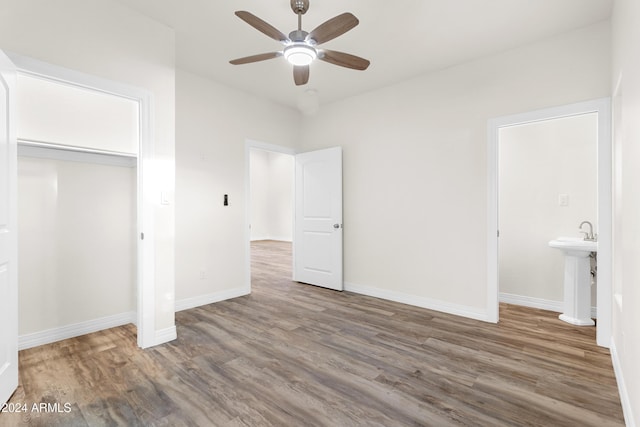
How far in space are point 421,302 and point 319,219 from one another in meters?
1.92

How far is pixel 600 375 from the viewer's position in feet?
7.19

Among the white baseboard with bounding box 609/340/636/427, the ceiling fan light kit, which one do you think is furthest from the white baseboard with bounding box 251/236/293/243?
the white baseboard with bounding box 609/340/636/427

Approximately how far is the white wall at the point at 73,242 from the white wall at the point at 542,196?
14.9ft

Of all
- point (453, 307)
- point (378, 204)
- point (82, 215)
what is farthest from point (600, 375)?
point (82, 215)

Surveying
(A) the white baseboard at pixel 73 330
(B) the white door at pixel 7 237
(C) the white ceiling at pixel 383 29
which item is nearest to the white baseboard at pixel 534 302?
(C) the white ceiling at pixel 383 29

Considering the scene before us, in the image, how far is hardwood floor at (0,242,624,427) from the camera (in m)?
1.77

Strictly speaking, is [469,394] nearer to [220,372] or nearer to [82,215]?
[220,372]

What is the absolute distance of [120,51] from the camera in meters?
2.49

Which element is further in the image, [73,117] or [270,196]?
[270,196]

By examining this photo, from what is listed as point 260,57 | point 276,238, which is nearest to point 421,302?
point 260,57

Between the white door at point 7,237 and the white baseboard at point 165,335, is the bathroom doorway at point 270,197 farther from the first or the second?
the white door at point 7,237

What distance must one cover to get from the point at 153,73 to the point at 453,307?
3.89 metres

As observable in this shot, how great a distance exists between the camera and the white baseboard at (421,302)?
337cm

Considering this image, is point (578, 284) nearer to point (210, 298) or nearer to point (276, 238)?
point (210, 298)
